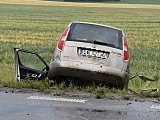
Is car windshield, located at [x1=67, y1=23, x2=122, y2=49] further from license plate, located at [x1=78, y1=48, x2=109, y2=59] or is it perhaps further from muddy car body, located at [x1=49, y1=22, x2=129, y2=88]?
license plate, located at [x1=78, y1=48, x2=109, y2=59]

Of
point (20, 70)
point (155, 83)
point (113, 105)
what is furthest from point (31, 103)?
point (155, 83)

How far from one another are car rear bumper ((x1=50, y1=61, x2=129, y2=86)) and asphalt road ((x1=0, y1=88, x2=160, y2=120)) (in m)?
0.73

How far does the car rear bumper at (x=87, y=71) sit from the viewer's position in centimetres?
759

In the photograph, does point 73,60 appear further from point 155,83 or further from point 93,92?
point 155,83

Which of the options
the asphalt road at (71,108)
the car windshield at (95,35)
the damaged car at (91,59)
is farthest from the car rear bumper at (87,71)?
the asphalt road at (71,108)

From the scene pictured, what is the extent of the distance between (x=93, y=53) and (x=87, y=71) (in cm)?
35

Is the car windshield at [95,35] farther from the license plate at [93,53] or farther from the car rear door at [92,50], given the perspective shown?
the license plate at [93,53]

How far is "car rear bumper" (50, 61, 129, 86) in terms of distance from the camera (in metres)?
7.59

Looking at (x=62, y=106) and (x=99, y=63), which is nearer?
(x=62, y=106)

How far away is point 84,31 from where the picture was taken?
8.11 m

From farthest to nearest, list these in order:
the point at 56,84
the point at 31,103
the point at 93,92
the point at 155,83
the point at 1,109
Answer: the point at 155,83 → the point at 56,84 → the point at 93,92 → the point at 31,103 → the point at 1,109

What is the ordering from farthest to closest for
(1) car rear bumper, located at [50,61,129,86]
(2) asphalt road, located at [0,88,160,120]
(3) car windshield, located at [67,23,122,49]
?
(3) car windshield, located at [67,23,122,49] < (1) car rear bumper, located at [50,61,129,86] < (2) asphalt road, located at [0,88,160,120]

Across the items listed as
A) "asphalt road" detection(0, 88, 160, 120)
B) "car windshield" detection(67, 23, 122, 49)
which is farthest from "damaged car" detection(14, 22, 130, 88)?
"asphalt road" detection(0, 88, 160, 120)

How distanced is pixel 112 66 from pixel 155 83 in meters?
2.84
